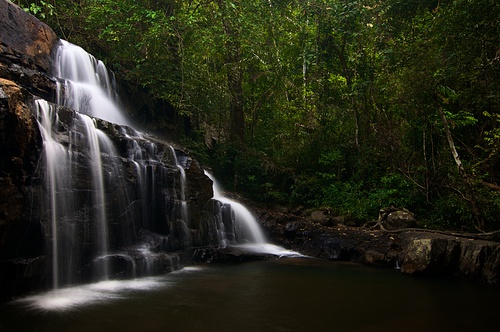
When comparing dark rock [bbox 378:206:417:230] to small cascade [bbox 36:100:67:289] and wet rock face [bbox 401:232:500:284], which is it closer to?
wet rock face [bbox 401:232:500:284]

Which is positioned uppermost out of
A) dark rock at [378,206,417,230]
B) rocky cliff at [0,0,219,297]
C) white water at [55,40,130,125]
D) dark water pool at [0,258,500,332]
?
white water at [55,40,130,125]

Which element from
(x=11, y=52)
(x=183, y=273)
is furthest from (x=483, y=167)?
(x=11, y=52)

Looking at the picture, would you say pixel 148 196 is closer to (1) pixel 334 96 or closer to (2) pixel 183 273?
(2) pixel 183 273

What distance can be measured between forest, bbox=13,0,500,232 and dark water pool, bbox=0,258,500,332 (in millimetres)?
3972

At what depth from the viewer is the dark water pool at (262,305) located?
5.02m

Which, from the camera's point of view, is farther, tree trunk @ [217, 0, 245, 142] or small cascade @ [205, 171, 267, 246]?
tree trunk @ [217, 0, 245, 142]

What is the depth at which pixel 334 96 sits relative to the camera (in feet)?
60.2

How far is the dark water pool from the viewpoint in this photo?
5.02 meters

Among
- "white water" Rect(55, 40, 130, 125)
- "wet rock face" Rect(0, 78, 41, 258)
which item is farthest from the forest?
"wet rock face" Rect(0, 78, 41, 258)

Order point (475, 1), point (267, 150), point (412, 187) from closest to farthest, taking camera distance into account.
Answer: point (475, 1)
point (412, 187)
point (267, 150)

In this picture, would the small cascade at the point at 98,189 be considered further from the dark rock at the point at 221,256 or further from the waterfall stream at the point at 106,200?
the dark rock at the point at 221,256

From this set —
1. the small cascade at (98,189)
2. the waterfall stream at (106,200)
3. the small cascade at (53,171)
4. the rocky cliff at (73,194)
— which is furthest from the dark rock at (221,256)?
the small cascade at (53,171)

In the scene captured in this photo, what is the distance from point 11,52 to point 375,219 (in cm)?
1238

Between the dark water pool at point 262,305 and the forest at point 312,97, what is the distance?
13.0 feet
